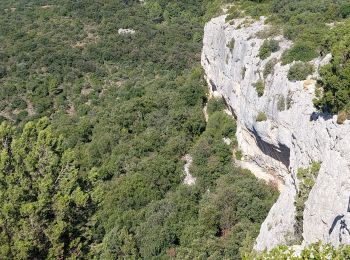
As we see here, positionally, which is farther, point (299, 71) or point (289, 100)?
point (299, 71)

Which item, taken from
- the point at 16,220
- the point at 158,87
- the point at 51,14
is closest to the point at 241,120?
the point at 16,220

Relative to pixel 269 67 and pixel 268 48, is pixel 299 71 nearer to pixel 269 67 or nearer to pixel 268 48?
pixel 269 67

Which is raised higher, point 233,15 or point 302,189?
point 233,15

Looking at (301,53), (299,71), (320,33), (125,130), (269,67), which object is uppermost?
(320,33)

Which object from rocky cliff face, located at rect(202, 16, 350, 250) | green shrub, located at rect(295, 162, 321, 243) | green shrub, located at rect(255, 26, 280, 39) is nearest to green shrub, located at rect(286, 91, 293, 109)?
rocky cliff face, located at rect(202, 16, 350, 250)

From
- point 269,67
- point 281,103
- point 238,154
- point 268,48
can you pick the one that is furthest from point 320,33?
point 238,154

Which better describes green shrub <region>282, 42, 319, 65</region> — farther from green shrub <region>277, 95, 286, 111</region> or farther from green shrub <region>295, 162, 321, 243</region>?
green shrub <region>295, 162, 321, 243</region>

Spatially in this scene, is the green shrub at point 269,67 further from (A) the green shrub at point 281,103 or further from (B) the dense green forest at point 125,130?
(A) the green shrub at point 281,103

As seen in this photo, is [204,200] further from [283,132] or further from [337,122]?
[337,122]
